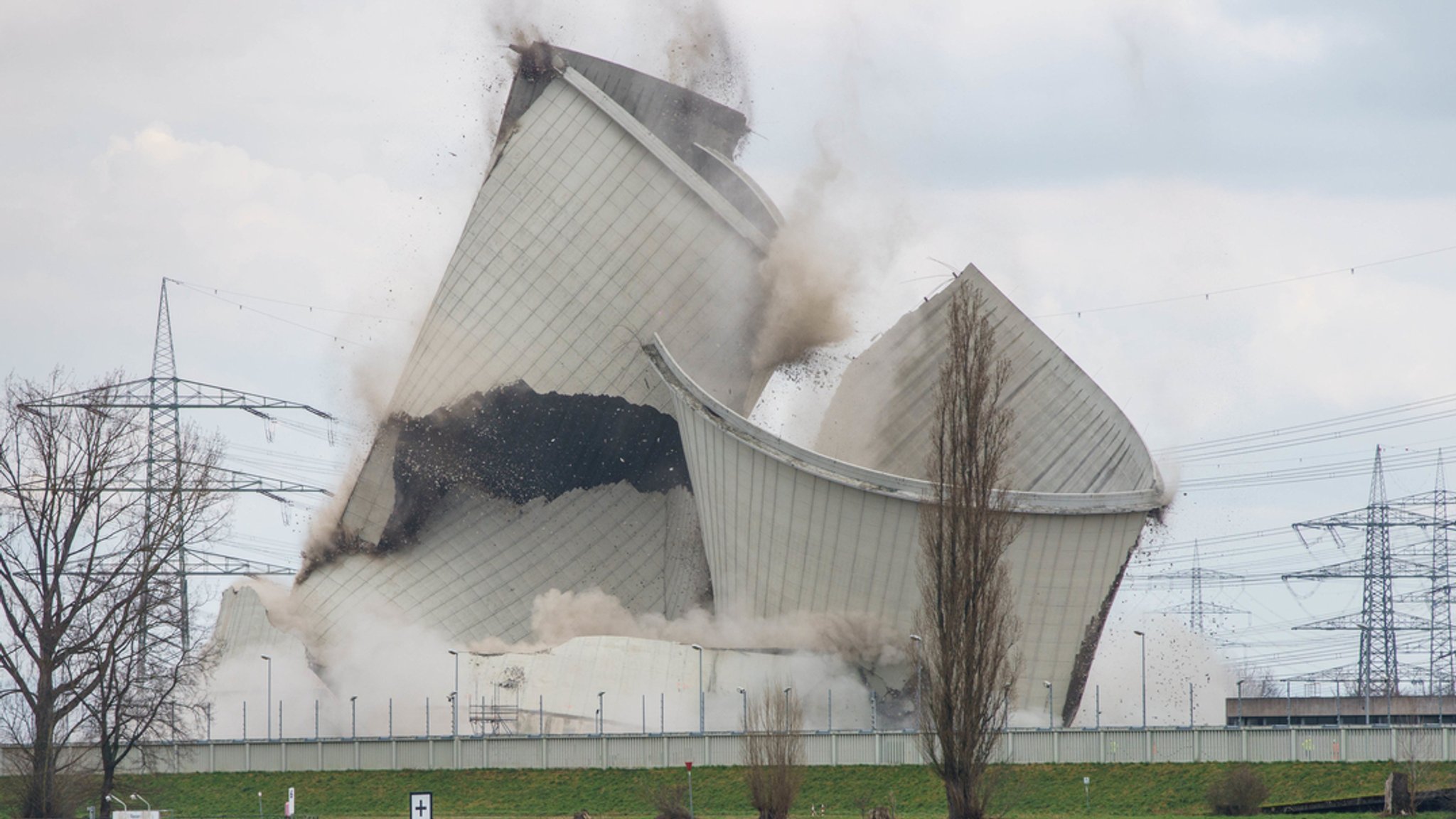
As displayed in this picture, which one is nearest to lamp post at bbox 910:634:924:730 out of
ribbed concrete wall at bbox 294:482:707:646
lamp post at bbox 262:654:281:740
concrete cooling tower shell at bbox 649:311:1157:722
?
concrete cooling tower shell at bbox 649:311:1157:722

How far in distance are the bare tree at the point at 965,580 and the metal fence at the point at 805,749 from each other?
14.9ft

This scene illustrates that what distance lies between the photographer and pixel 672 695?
58.3 meters

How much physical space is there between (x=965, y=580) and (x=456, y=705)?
81.2ft

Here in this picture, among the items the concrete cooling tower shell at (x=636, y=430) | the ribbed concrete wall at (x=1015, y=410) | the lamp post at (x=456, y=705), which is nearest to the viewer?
the ribbed concrete wall at (x=1015, y=410)

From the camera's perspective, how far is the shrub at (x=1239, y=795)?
4156cm

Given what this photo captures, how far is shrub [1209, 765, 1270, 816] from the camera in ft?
136

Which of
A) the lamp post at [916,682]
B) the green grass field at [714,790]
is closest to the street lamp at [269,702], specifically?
the green grass field at [714,790]

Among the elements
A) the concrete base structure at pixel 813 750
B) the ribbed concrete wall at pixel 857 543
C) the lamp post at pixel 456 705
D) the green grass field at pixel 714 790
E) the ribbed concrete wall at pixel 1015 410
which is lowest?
the green grass field at pixel 714 790

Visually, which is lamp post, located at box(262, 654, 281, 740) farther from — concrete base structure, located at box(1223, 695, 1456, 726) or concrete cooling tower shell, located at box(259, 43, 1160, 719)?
concrete base structure, located at box(1223, 695, 1456, 726)

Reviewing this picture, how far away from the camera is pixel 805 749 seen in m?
49.9

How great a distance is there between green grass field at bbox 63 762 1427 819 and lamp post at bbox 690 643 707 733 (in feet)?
13.2

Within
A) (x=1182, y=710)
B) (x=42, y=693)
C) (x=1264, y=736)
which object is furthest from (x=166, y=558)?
(x=1182, y=710)

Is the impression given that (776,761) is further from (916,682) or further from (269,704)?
(269,704)

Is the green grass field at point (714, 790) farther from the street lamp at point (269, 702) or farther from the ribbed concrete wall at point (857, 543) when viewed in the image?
the ribbed concrete wall at point (857, 543)
